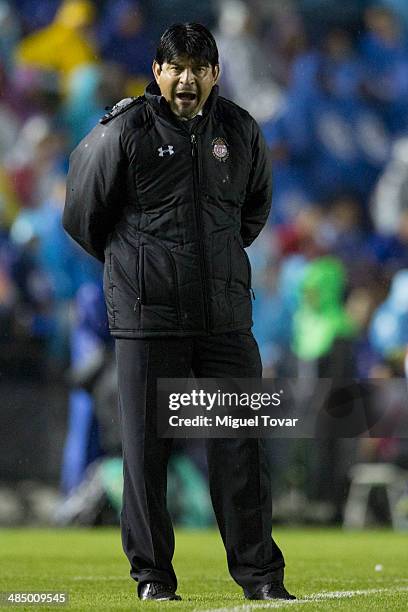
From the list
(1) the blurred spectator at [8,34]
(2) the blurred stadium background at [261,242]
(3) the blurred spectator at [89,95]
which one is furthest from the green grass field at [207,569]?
(1) the blurred spectator at [8,34]

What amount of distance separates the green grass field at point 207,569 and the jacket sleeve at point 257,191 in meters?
1.39

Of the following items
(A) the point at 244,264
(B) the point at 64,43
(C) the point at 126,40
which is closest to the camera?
(A) the point at 244,264

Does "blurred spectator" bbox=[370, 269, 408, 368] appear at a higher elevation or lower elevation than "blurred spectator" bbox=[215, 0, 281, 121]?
lower

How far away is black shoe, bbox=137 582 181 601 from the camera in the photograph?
5430 millimetres

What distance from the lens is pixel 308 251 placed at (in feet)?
41.8

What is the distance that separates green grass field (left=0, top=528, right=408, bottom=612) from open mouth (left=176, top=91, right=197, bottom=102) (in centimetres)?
174

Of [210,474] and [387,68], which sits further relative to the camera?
[387,68]

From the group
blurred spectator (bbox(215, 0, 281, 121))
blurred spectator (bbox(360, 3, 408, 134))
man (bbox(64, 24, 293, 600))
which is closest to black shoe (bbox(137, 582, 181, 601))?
man (bbox(64, 24, 293, 600))

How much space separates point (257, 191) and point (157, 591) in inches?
59.7

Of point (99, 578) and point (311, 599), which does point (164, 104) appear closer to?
point (311, 599)

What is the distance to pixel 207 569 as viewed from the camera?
766 centimetres

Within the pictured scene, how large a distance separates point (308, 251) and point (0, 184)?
9.04 ft

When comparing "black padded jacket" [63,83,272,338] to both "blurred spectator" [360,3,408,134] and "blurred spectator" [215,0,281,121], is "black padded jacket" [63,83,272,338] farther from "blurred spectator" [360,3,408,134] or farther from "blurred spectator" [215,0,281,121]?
"blurred spectator" [360,3,408,134]

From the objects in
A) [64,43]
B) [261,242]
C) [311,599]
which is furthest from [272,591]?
[64,43]
